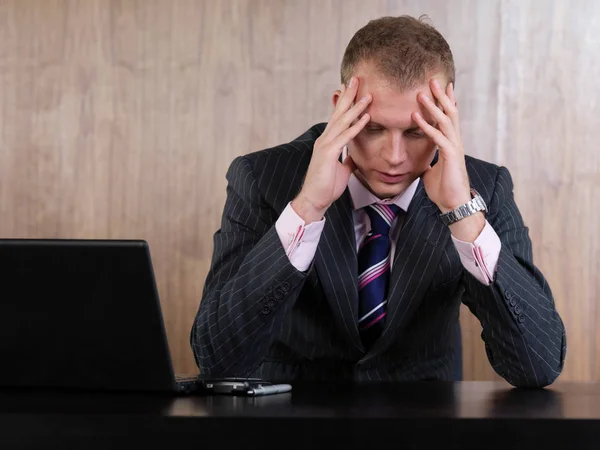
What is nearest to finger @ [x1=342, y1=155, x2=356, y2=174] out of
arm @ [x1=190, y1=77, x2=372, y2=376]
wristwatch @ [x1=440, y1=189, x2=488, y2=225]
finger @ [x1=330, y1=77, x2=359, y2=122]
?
arm @ [x1=190, y1=77, x2=372, y2=376]

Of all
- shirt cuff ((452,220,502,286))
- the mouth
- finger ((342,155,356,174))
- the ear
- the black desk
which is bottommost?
the black desk

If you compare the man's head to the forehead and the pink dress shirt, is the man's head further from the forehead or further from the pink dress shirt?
the pink dress shirt

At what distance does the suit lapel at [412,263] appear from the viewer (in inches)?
63.2

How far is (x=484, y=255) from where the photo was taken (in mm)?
1444

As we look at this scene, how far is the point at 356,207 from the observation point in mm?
1702

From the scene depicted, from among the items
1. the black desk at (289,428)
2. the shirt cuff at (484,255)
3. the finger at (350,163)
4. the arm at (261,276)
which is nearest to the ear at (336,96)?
the arm at (261,276)

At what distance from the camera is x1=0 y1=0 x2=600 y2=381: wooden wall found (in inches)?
93.3

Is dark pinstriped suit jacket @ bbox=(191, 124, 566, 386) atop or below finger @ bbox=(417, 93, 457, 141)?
below

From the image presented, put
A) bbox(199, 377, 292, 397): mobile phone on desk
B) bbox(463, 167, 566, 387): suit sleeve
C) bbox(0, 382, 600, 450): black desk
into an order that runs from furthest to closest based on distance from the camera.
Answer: bbox(463, 167, 566, 387): suit sleeve < bbox(199, 377, 292, 397): mobile phone on desk < bbox(0, 382, 600, 450): black desk

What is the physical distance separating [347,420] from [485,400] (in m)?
0.27

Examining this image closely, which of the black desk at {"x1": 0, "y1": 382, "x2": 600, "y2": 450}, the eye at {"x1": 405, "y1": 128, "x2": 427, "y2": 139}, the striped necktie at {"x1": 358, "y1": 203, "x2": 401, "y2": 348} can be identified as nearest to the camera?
the black desk at {"x1": 0, "y1": 382, "x2": 600, "y2": 450}

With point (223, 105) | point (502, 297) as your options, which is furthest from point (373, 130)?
point (223, 105)

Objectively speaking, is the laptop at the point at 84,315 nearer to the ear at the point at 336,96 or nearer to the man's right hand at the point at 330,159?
the man's right hand at the point at 330,159

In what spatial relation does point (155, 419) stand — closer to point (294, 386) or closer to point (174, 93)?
point (294, 386)
